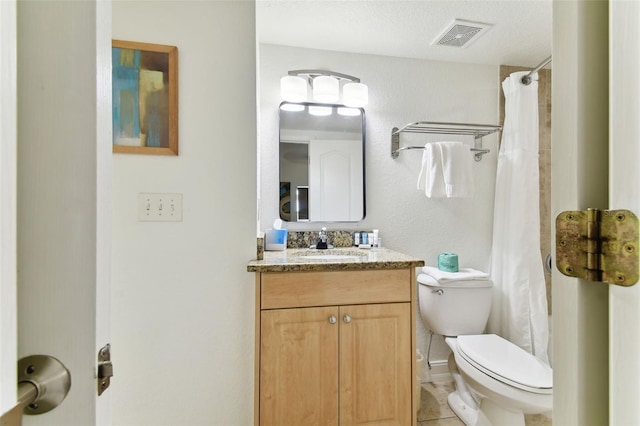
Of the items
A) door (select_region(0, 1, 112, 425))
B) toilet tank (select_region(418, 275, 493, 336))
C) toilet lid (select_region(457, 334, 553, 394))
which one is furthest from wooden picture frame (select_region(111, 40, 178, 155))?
toilet lid (select_region(457, 334, 553, 394))

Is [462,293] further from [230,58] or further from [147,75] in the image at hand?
[147,75]

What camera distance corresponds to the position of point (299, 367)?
127cm

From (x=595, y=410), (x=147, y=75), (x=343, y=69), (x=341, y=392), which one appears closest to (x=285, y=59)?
(x=343, y=69)

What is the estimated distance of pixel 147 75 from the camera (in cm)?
123

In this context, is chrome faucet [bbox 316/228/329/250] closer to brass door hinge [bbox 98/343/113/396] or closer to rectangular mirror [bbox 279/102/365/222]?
rectangular mirror [bbox 279/102/365/222]

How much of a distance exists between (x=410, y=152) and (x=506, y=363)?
4.21ft

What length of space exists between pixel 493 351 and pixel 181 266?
1560 mm

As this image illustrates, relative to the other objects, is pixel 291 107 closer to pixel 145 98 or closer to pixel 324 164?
pixel 324 164

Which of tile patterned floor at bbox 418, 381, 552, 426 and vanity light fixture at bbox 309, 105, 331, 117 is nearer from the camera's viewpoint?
tile patterned floor at bbox 418, 381, 552, 426

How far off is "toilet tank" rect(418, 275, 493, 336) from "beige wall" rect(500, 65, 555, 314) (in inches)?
24.6

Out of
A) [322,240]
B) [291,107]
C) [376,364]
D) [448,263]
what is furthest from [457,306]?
[291,107]

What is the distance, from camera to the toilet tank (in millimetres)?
1768

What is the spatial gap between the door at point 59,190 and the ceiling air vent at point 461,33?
1.83m
